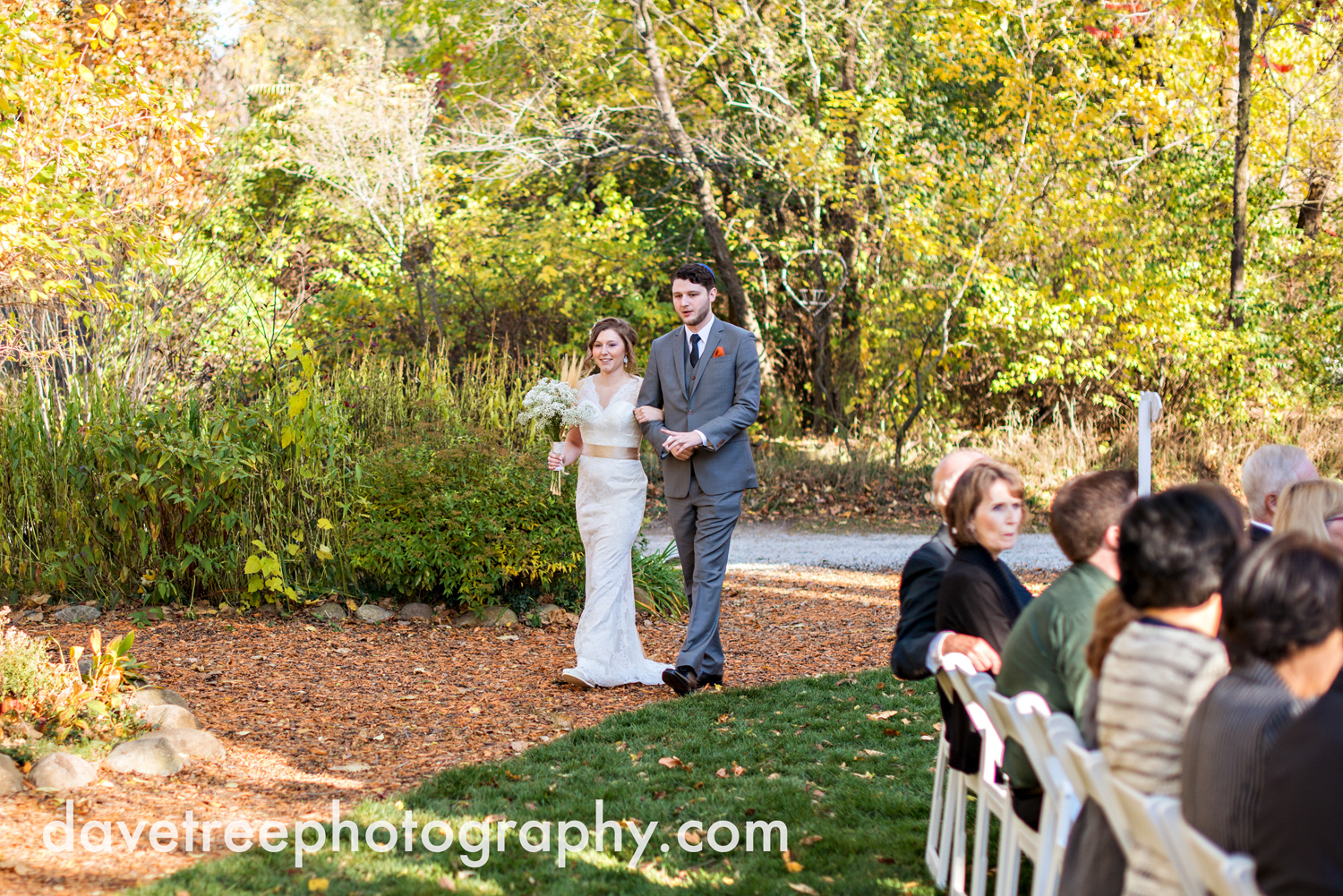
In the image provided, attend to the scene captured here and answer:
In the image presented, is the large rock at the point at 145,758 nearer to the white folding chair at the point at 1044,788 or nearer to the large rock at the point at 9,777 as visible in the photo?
the large rock at the point at 9,777

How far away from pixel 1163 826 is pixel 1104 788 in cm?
22

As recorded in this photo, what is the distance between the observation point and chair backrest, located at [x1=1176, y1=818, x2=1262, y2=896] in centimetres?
161

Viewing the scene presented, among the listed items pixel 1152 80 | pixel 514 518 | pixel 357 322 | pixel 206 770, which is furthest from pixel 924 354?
pixel 206 770

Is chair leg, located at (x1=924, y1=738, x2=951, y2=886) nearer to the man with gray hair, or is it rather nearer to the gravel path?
the man with gray hair

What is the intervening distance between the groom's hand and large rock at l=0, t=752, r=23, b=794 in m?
2.93

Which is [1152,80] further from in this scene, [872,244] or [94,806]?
[94,806]

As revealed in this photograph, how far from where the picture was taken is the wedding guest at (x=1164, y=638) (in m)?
2.08

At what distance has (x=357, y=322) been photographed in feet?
49.8

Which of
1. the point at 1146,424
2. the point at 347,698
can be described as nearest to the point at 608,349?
the point at 347,698

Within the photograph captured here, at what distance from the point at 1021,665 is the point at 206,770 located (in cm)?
313

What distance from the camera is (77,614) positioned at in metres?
7.17

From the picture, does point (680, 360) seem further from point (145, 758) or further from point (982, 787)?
point (982, 787)

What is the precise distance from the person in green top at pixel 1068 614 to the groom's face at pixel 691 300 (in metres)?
3.09

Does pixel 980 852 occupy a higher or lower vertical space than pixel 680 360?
lower
